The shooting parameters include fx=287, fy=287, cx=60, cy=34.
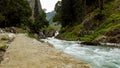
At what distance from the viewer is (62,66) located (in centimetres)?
977

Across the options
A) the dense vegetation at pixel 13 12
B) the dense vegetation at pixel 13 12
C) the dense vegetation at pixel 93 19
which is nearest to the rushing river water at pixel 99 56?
the dense vegetation at pixel 93 19

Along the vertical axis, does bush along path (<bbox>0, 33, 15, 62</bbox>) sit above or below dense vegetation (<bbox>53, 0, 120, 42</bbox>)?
below

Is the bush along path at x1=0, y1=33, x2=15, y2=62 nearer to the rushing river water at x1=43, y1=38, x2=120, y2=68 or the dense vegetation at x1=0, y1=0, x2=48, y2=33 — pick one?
the rushing river water at x1=43, y1=38, x2=120, y2=68

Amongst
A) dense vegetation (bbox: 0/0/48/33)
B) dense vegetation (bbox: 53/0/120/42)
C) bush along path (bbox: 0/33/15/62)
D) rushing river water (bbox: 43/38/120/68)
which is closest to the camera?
bush along path (bbox: 0/33/15/62)

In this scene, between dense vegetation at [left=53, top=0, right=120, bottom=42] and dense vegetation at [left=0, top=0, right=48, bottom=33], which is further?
dense vegetation at [left=0, top=0, right=48, bottom=33]

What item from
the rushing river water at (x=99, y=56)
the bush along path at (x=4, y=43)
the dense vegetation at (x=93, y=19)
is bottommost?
the rushing river water at (x=99, y=56)

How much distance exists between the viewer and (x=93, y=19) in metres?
59.8

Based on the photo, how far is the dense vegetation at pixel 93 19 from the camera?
4394cm

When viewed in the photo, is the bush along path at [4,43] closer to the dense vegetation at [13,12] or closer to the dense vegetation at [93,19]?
the dense vegetation at [93,19]

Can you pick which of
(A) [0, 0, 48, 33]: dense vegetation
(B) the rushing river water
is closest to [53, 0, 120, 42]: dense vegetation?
(A) [0, 0, 48, 33]: dense vegetation

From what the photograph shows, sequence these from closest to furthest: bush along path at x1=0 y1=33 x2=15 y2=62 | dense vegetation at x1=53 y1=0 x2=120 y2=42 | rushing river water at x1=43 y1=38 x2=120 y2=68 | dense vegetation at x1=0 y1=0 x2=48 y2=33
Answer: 1. bush along path at x1=0 y1=33 x2=15 y2=62
2. rushing river water at x1=43 y1=38 x2=120 y2=68
3. dense vegetation at x1=53 y1=0 x2=120 y2=42
4. dense vegetation at x1=0 y1=0 x2=48 y2=33

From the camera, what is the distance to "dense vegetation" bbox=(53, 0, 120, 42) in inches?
1730

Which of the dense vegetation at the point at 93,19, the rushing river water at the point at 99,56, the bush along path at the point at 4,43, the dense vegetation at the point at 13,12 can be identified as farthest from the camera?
the dense vegetation at the point at 13,12

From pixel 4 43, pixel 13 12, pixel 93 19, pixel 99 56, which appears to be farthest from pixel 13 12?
pixel 99 56
